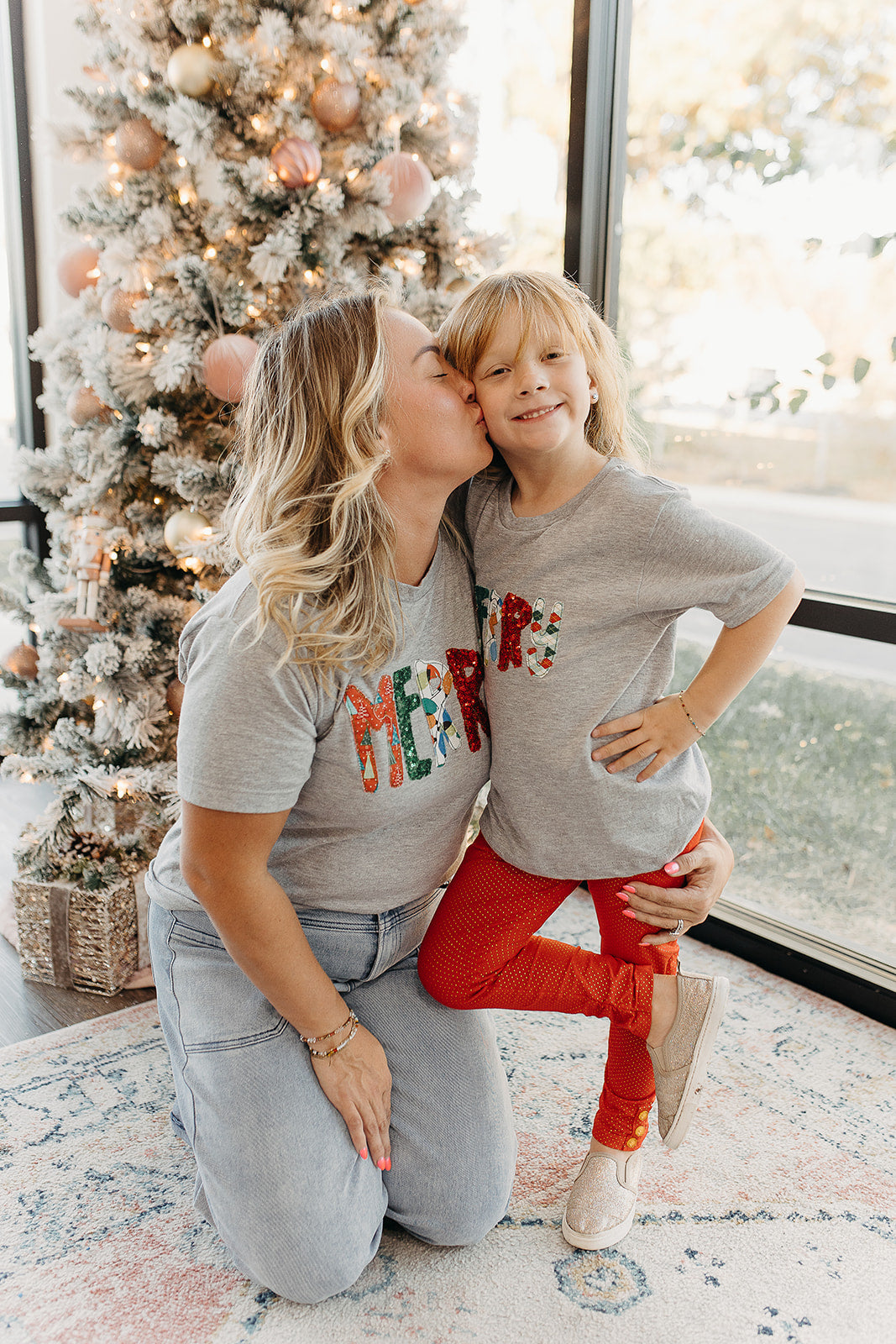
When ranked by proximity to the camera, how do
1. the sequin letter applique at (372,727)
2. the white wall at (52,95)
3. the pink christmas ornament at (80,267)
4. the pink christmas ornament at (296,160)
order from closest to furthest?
the sequin letter applique at (372,727) < the pink christmas ornament at (296,160) < the pink christmas ornament at (80,267) < the white wall at (52,95)

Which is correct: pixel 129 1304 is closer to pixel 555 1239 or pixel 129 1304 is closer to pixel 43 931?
pixel 555 1239

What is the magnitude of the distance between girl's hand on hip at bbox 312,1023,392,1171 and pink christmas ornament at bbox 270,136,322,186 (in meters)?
1.53

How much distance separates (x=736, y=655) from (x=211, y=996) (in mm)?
869

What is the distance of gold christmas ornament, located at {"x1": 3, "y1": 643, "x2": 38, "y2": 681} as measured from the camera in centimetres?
228

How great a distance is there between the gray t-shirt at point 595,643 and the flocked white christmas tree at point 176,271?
826 millimetres

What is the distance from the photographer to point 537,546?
4.53 ft

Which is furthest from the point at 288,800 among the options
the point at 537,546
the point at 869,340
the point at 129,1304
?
the point at 869,340

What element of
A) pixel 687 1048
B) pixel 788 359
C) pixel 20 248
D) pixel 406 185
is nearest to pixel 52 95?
pixel 20 248

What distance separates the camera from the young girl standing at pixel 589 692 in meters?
1.33

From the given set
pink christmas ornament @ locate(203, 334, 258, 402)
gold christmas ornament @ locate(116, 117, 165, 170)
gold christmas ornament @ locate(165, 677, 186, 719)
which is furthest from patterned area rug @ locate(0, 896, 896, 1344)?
gold christmas ornament @ locate(116, 117, 165, 170)

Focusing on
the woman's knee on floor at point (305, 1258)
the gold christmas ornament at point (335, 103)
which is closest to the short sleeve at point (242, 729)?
the woman's knee on floor at point (305, 1258)

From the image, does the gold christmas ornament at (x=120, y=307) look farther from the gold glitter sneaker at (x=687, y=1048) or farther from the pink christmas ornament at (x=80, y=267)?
the gold glitter sneaker at (x=687, y=1048)

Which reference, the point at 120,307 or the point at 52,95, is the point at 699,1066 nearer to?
the point at 120,307

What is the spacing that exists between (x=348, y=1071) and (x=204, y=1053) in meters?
0.19
